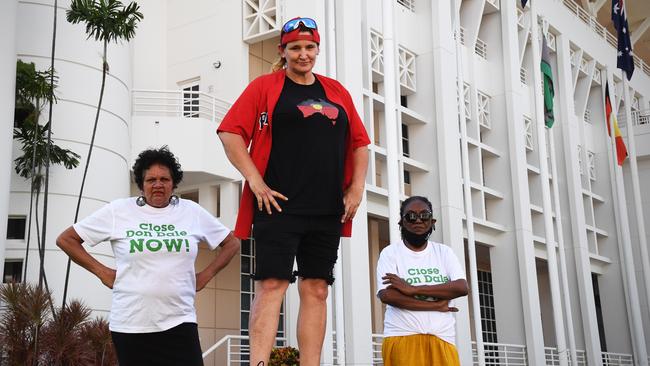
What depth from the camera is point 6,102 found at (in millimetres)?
11922

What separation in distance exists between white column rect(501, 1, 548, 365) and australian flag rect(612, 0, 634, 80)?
9.12ft

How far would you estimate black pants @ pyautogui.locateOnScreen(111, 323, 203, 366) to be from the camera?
4.20m

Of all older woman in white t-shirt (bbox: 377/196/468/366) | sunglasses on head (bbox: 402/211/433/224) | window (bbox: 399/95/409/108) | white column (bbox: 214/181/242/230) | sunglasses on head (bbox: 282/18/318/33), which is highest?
window (bbox: 399/95/409/108)

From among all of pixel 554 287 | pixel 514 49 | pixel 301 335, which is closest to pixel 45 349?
pixel 301 335

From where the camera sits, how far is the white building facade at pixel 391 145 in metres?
14.0

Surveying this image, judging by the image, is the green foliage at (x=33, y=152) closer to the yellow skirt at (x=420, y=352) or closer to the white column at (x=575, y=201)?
the yellow skirt at (x=420, y=352)

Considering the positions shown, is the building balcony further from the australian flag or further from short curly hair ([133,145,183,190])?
the australian flag

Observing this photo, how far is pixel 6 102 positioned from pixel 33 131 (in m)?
1.47

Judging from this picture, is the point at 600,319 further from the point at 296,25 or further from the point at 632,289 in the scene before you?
the point at 296,25

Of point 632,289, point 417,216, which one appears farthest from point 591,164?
point 417,216

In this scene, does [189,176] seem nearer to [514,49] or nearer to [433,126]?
[433,126]

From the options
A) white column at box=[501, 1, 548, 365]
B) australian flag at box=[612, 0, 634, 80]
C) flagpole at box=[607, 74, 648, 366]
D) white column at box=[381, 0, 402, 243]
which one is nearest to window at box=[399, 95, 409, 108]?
white column at box=[501, 1, 548, 365]

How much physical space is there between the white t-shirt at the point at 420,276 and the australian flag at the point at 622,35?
1891 centimetres

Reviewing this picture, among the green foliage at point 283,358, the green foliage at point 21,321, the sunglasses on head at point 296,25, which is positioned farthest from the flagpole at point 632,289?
the sunglasses on head at point 296,25
